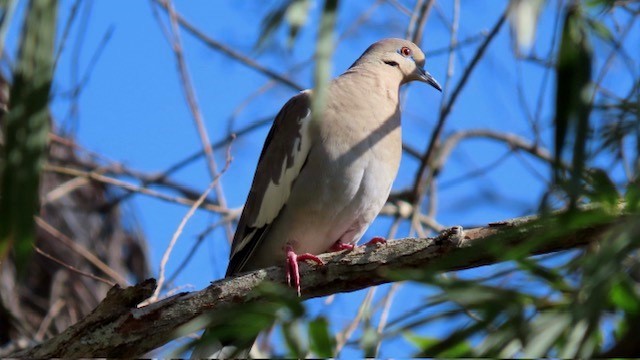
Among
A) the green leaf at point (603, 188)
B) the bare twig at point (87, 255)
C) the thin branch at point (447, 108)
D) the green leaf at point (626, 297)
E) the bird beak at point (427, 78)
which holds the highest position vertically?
the bird beak at point (427, 78)

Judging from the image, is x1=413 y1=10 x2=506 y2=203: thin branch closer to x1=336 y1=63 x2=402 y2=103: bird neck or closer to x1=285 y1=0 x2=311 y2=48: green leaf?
x1=336 y1=63 x2=402 y2=103: bird neck

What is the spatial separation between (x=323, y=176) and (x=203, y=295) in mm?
737

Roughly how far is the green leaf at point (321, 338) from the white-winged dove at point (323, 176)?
4.65 ft

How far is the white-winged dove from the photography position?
335 centimetres

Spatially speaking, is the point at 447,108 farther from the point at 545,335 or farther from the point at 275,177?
the point at 545,335

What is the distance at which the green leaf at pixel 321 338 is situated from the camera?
6.02 ft

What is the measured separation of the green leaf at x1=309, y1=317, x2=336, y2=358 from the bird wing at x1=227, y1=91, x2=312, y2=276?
1572 millimetres

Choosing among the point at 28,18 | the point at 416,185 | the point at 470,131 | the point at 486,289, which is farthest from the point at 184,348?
the point at 470,131

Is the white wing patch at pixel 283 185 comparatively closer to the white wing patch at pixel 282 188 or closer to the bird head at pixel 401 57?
the white wing patch at pixel 282 188

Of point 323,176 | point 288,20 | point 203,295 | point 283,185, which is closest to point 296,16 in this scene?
point 288,20

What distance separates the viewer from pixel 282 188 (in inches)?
137

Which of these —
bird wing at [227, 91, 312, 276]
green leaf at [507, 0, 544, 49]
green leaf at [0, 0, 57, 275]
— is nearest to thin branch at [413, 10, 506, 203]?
bird wing at [227, 91, 312, 276]

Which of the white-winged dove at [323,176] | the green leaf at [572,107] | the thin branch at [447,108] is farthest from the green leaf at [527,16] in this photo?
the white-winged dove at [323,176]

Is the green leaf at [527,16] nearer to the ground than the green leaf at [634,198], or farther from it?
farther from it
